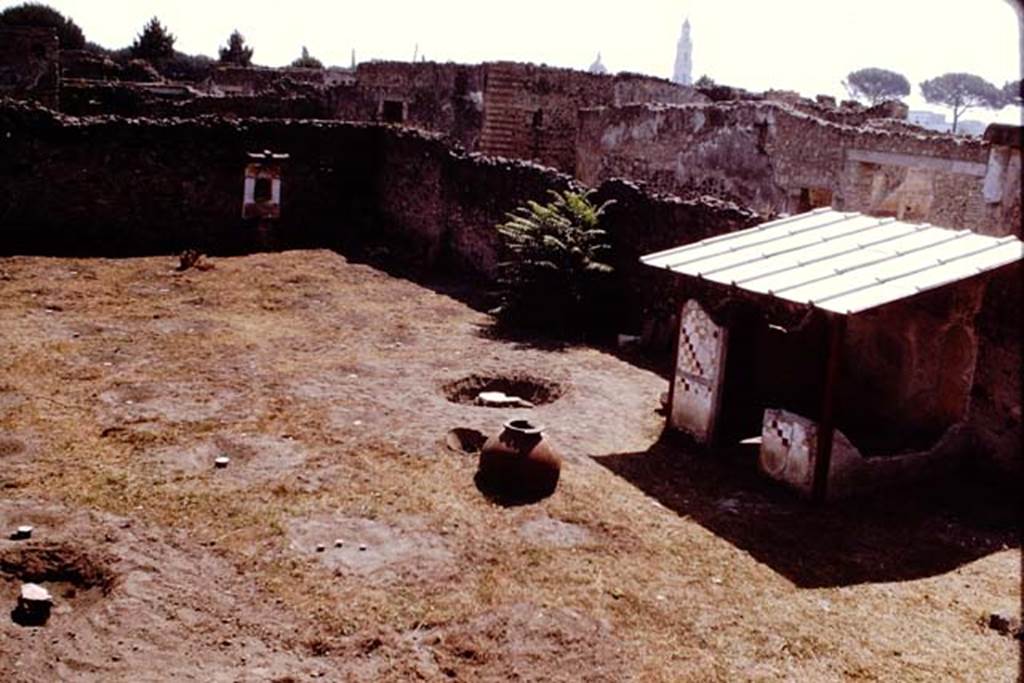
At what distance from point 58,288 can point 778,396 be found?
11.4m

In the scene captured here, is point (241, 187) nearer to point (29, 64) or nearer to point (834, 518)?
point (29, 64)

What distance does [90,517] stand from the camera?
7633 mm

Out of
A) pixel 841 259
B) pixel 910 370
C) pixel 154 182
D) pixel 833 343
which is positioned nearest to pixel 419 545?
pixel 833 343

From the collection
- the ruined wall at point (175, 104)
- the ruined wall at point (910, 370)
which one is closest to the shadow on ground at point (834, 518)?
the ruined wall at point (910, 370)

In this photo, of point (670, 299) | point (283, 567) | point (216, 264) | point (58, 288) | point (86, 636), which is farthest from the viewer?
point (216, 264)

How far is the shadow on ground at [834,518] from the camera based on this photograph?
24.8ft

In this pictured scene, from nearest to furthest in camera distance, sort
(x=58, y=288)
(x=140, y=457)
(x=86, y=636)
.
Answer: (x=86, y=636) → (x=140, y=457) → (x=58, y=288)

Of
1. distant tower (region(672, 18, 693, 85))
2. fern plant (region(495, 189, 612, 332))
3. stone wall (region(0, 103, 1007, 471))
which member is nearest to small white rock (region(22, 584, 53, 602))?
fern plant (region(495, 189, 612, 332))

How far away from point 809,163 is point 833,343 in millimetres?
9614

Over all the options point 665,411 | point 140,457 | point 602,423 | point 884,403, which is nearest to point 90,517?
point 140,457

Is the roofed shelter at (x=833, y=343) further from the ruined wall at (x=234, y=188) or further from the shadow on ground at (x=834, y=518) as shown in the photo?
the ruined wall at (x=234, y=188)

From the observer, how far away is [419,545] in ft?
24.7

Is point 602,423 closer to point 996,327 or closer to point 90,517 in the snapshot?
point 996,327

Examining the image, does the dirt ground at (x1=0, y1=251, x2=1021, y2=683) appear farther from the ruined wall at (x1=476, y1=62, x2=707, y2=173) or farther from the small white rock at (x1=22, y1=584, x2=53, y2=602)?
the ruined wall at (x1=476, y1=62, x2=707, y2=173)
